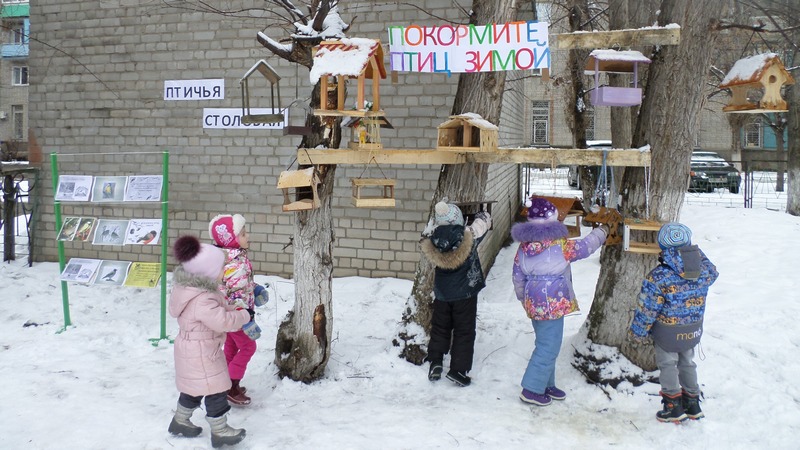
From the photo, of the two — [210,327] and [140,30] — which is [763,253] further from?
[140,30]

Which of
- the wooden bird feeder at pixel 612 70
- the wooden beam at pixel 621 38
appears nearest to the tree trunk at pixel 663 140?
the wooden bird feeder at pixel 612 70

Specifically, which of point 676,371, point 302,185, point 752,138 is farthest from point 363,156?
point 752,138

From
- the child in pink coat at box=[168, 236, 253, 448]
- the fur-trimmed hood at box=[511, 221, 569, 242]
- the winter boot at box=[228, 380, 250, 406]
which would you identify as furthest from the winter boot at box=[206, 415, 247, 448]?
the fur-trimmed hood at box=[511, 221, 569, 242]

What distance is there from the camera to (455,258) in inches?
184

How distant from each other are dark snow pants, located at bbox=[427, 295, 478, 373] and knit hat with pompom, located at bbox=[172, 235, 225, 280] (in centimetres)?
183

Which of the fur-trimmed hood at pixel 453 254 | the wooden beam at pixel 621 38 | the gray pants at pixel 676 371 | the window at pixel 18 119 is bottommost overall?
the gray pants at pixel 676 371

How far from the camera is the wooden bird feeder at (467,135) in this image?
14.7ft

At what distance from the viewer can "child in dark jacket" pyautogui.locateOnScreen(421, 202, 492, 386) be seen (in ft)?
15.4

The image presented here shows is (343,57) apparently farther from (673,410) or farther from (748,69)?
(673,410)

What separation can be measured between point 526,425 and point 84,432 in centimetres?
305

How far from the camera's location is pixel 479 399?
4.72m

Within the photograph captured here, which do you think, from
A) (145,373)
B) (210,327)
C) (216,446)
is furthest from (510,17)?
(145,373)

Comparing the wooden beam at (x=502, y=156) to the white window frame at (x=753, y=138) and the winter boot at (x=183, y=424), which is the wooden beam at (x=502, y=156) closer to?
the winter boot at (x=183, y=424)

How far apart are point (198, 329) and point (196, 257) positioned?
473 millimetres
